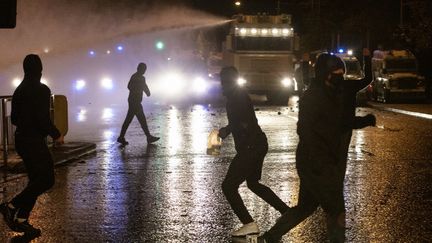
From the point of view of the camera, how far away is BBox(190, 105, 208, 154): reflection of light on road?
15430 mm

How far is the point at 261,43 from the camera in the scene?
30.8m

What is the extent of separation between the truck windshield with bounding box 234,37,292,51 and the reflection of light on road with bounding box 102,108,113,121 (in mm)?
6460

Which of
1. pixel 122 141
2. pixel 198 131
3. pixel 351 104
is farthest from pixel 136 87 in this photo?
pixel 351 104

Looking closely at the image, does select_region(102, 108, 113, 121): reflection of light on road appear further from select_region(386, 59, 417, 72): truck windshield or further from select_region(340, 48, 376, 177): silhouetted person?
select_region(340, 48, 376, 177): silhouetted person

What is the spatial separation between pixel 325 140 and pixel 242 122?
4.59 ft

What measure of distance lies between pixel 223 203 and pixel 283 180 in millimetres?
1997

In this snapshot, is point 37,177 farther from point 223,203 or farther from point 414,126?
point 414,126

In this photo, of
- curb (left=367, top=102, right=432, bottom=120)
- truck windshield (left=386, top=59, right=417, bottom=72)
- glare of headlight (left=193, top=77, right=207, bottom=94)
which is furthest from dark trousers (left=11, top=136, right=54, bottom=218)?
glare of headlight (left=193, top=77, right=207, bottom=94)

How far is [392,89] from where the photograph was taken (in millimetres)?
33188

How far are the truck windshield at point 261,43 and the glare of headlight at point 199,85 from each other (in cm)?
1346

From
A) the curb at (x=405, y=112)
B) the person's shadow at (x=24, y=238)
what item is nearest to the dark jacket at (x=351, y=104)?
the person's shadow at (x=24, y=238)

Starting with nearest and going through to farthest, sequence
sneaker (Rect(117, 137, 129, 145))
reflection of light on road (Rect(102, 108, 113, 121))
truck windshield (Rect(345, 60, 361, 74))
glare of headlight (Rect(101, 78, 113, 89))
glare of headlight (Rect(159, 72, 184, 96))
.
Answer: sneaker (Rect(117, 137, 129, 145)) → reflection of light on road (Rect(102, 108, 113, 121)) → truck windshield (Rect(345, 60, 361, 74)) → glare of headlight (Rect(101, 78, 113, 89)) → glare of headlight (Rect(159, 72, 184, 96))

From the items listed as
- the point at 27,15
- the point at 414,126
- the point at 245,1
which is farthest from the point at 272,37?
the point at 245,1

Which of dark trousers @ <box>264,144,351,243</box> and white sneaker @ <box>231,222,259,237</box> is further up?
dark trousers @ <box>264,144,351,243</box>
